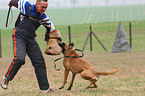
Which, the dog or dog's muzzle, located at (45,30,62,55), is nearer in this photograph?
the dog

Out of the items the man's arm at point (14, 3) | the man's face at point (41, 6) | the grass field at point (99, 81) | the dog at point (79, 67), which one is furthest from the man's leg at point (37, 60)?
the man's arm at point (14, 3)

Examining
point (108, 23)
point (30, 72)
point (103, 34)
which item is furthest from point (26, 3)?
point (108, 23)

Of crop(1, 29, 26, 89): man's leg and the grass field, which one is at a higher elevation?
crop(1, 29, 26, 89): man's leg

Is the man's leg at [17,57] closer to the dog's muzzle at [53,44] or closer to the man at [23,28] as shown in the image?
the man at [23,28]

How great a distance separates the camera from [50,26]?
6.05 metres

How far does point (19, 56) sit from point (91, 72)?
1.44 m

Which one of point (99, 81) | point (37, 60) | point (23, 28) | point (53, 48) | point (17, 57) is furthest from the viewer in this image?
point (99, 81)

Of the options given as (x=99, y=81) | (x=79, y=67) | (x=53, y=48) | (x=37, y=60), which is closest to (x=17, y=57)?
(x=37, y=60)

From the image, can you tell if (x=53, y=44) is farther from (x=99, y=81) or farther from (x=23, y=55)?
(x=99, y=81)

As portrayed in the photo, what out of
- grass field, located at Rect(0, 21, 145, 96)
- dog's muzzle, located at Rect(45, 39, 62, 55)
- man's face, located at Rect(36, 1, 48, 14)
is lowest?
grass field, located at Rect(0, 21, 145, 96)

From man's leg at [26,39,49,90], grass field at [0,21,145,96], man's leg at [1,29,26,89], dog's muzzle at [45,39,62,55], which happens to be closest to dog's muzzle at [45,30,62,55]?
dog's muzzle at [45,39,62,55]

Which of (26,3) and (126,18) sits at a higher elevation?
(26,3)

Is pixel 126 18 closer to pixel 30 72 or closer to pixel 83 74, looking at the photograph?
pixel 30 72

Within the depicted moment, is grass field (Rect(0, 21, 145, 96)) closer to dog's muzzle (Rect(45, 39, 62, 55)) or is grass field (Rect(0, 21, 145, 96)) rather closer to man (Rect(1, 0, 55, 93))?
man (Rect(1, 0, 55, 93))
